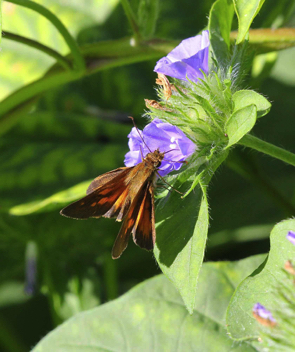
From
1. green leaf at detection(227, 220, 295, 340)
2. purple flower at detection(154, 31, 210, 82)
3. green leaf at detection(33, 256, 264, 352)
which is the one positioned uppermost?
purple flower at detection(154, 31, 210, 82)

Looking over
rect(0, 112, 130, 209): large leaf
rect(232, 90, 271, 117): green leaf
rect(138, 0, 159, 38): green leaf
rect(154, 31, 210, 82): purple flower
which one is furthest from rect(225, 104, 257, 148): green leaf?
rect(0, 112, 130, 209): large leaf

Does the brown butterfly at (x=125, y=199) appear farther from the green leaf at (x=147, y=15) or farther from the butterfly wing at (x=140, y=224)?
the green leaf at (x=147, y=15)

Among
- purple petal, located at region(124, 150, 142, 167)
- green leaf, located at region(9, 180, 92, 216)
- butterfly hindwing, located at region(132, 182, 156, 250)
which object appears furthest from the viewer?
green leaf, located at region(9, 180, 92, 216)

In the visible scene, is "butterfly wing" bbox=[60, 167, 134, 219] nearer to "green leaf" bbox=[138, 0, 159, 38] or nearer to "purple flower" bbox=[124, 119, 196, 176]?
"purple flower" bbox=[124, 119, 196, 176]

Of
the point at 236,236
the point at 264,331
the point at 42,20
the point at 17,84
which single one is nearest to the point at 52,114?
the point at 17,84

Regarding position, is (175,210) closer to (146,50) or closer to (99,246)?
(146,50)
